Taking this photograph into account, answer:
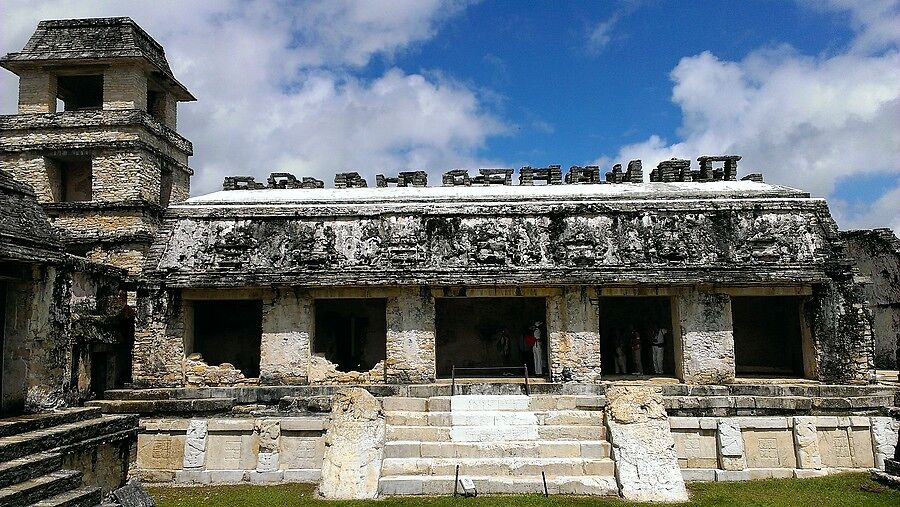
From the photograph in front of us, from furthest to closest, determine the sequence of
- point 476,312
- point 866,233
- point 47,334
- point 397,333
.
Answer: point 866,233 < point 476,312 < point 397,333 < point 47,334

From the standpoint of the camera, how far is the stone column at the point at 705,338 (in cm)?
1395

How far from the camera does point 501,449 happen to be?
1055cm

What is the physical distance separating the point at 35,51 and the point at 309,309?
37.2 ft

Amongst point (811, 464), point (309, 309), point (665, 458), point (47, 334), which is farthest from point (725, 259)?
point (47, 334)

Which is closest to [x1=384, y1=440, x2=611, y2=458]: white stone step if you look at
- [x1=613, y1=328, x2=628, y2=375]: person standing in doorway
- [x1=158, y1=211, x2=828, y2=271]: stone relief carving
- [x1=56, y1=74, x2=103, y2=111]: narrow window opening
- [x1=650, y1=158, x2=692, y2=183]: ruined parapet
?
[x1=158, y1=211, x2=828, y2=271]: stone relief carving

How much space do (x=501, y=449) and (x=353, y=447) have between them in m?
2.37

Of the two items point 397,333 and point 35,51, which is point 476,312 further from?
point 35,51

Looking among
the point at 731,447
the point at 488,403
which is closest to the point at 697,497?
the point at 731,447

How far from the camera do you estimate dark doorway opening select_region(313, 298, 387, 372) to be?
676 inches

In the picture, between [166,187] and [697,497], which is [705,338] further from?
[166,187]

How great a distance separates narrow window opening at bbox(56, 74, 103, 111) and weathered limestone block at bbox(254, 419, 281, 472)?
12.9m

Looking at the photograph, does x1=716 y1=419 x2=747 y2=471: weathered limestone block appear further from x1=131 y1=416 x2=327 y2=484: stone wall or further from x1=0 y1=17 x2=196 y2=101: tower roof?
x1=0 y1=17 x2=196 y2=101: tower roof

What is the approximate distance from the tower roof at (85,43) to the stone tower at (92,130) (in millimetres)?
27

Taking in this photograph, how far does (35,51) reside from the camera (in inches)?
711
